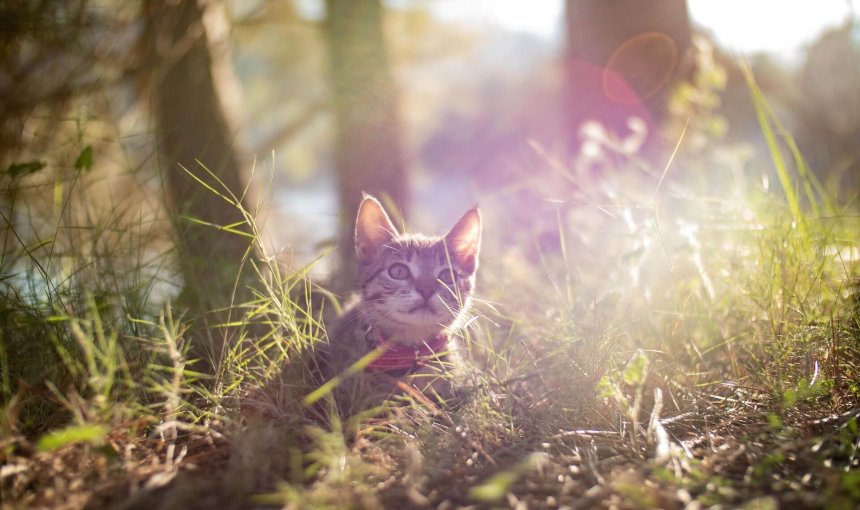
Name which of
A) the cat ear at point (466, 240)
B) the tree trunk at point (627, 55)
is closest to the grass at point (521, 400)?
the cat ear at point (466, 240)

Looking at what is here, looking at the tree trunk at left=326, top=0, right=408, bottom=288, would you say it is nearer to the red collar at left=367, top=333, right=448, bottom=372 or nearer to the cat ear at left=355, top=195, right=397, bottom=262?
the cat ear at left=355, top=195, right=397, bottom=262

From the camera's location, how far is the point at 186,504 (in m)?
1.26

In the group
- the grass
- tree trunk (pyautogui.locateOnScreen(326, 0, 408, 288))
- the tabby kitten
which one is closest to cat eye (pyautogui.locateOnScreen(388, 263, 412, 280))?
the tabby kitten

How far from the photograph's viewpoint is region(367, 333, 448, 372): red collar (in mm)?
2262

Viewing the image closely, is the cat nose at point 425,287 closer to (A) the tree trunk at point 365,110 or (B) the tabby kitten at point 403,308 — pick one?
(B) the tabby kitten at point 403,308

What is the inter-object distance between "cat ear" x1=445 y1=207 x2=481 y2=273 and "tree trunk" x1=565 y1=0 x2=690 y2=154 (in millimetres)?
2272

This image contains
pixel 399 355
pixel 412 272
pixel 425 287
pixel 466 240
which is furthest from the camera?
pixel 466 240

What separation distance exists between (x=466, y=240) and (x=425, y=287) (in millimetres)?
Result: 382

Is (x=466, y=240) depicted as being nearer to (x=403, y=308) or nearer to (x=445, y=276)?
(x=445, y=276)

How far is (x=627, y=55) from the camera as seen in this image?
4375mm

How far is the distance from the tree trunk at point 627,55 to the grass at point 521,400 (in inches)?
73.3

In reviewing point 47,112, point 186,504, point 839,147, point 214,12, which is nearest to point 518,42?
point 839,147

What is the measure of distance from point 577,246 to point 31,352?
3135 mm

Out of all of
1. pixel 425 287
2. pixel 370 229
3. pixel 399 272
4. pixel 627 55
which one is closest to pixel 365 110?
pixel 627 55
